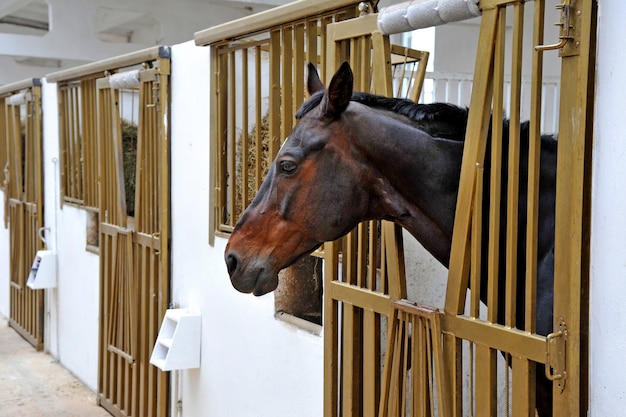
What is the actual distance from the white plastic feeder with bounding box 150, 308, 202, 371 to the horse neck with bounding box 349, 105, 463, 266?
172 centimetres

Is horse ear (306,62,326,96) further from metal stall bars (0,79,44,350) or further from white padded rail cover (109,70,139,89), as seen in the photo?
metal stall bars (0,79,44,350)

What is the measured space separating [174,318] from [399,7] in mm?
1925

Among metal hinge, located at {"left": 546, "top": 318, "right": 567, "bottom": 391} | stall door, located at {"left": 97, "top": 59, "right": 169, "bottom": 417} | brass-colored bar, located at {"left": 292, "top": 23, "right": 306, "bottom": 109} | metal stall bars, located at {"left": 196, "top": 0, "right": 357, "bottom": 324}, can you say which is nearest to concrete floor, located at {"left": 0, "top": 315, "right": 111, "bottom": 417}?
Result: stall door, located at {"left": 97, "top": 59, "right": 169, "bottom": 417}

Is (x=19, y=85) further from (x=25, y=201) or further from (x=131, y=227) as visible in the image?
(x=131, y=227)

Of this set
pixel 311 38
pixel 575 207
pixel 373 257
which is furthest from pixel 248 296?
pixel 575 207

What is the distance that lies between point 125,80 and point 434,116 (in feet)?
7.99

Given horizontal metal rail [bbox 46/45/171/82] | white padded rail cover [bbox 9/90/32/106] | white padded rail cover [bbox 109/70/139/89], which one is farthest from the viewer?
white padded rail cover [bbox 9/90/32/106]

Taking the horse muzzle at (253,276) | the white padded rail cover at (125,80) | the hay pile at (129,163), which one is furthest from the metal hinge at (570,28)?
the hay pile at (129,163)

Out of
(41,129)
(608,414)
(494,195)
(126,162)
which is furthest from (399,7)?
(41,129)

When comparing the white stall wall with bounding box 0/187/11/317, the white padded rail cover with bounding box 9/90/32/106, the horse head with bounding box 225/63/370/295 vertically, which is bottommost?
the white stall wall with bounding box 0/187/11/317

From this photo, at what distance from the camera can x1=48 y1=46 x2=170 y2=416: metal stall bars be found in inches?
141

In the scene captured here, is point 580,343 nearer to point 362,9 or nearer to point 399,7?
point 399,7

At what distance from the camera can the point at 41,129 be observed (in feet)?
18.0

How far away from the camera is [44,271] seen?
508cm
